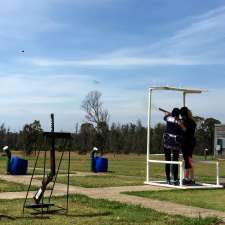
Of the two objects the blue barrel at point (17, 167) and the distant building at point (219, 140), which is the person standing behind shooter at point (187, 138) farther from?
the distant building at point (219, 140)

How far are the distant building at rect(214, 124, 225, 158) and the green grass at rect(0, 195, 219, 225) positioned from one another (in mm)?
51609

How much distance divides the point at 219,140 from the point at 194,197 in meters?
51.9

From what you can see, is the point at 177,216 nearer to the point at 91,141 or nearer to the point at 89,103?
the point at 91,141

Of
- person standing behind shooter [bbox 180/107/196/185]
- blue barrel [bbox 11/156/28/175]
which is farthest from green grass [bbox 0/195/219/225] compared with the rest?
blue barrel [bbox 11/156/28/175]

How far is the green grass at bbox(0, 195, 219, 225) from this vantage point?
28.7 feet

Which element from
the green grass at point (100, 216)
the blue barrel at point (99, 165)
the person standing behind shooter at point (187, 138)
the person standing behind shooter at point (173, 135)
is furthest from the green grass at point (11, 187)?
the blue barrel at point (99, 165)

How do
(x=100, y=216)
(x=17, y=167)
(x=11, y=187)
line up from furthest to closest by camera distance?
(x=17, y=167)
(x=11, y=187)
(x=100, y=216)

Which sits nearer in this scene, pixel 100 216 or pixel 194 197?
pixel 100 216

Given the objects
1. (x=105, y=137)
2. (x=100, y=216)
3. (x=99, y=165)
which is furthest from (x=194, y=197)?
(x=105, y=137)

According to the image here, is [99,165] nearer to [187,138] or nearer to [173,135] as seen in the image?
[187,138]

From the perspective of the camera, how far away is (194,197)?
484 inches

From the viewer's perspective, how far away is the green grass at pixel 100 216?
8.76m

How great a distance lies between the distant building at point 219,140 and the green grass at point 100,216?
51609 millimetres

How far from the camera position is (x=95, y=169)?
20.5m
